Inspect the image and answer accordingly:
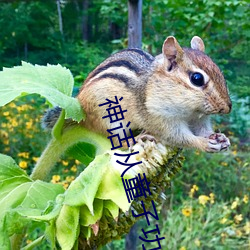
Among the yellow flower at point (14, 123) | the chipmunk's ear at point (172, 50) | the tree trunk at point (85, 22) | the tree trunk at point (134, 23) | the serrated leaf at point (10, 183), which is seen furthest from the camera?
the tree trunk at point (85, 22)

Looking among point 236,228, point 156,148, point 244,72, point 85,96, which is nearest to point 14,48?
point 244,72

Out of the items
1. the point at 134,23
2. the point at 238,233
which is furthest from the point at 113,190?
the point at 238,233

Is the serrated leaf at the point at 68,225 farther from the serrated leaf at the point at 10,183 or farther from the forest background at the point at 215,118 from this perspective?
the forest background at the point at 215,118

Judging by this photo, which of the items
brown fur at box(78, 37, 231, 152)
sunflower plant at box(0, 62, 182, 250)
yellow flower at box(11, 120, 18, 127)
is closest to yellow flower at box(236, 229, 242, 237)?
yellow flower at box(11, 120, 18, 127)

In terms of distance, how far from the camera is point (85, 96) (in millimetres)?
719

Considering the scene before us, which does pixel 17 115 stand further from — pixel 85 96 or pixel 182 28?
pixel 85 96

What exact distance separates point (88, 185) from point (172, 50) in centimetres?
32

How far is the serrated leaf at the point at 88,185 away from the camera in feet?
1.43

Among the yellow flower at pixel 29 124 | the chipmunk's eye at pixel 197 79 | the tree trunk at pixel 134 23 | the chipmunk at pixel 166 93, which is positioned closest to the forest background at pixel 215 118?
the yellow flower at pixel 29 124

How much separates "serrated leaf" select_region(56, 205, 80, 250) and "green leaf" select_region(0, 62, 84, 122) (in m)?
0.13

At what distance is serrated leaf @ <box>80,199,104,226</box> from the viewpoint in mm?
448

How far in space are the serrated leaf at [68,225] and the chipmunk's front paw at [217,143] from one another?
209 mm

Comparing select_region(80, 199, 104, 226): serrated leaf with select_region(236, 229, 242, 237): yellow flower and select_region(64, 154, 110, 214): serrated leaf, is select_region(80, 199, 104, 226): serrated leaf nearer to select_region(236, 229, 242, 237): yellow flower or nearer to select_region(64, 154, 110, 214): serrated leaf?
select_region(64, 154, 110, 214): serrated leaf

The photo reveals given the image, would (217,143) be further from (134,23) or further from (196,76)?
(134,23)
